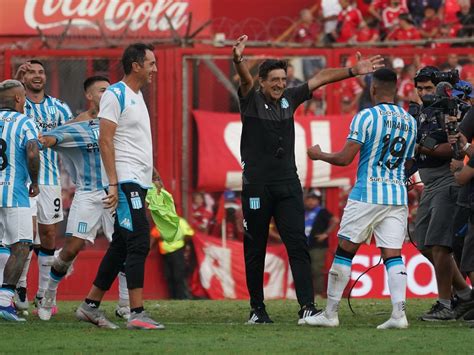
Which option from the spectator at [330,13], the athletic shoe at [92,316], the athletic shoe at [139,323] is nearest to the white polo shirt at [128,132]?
the athletic shoe at [139,323]

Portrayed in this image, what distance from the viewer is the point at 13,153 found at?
11.4 meters

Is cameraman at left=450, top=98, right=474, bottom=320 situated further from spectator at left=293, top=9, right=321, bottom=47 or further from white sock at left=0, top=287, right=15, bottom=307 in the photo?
spectator at left=293, top=9, right=321, bottom=47

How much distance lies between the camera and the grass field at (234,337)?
9109mm

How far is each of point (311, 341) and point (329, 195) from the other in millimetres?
8372

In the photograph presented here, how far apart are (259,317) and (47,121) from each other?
10.9 feet

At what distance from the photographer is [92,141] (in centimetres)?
1187

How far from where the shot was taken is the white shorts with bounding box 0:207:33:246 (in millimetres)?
11438

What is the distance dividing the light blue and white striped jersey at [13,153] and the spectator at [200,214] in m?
6.25

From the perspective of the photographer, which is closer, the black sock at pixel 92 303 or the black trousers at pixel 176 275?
the black sock at pixel 92 303

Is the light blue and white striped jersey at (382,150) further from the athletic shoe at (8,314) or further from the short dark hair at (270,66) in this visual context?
the athletic shoe at (8,314)

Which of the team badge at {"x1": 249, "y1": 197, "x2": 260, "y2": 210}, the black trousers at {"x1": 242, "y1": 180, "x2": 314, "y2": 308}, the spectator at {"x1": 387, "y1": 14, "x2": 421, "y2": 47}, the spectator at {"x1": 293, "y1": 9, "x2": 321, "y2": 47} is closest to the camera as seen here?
the black trousers at {"x1": 242, "y1": 180, "x2": 314, "y2": 308}

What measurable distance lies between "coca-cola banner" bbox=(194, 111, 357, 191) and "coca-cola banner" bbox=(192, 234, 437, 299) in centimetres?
87

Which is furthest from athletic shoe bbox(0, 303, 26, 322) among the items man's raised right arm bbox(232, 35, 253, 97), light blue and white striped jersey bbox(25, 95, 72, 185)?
man's raised right arm bbox(232, 35, 253, 97)

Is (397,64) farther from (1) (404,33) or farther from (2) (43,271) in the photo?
(2) (43,271)
